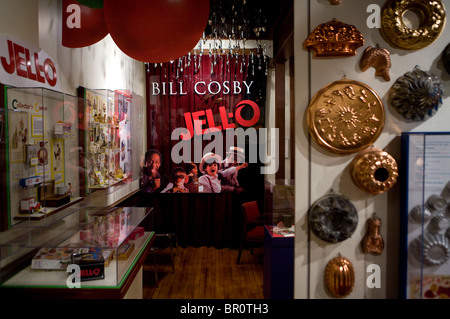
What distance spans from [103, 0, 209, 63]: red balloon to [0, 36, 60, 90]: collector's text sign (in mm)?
657

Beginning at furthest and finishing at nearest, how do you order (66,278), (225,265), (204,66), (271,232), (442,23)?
(204,66)
(225,265)
(271,232)
(66,278)
(442,23)

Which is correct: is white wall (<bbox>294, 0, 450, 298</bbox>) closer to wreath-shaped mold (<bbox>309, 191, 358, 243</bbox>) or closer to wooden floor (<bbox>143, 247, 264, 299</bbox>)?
wreath-shaped mold (<bbox>309, 191, 358, 243</bbox>)

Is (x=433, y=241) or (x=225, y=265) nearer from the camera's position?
(x=433, y=241)

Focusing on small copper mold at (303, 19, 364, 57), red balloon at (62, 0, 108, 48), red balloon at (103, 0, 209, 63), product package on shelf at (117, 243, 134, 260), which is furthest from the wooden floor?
small copper mold at (303, 19, 364, 57)

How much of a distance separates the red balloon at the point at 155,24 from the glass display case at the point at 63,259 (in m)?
1.14

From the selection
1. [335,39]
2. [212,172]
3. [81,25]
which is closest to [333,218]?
[335,39]

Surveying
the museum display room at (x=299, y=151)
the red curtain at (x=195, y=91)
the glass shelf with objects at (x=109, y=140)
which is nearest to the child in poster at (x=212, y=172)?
the red curtain at (x=195, y=91)

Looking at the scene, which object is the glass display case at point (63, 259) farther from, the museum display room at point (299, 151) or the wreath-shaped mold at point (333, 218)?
the wreath-shaped mold at point (333, 218)

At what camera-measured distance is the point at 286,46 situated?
328 centimetres

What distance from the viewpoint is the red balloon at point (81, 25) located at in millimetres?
2071

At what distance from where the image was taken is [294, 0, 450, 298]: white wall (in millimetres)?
1428
